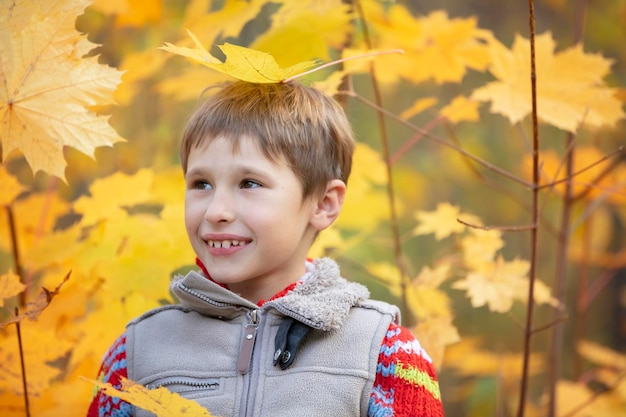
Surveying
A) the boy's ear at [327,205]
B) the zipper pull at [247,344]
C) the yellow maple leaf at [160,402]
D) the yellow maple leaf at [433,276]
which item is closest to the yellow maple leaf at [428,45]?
the yellow maple leaf at [433,276]

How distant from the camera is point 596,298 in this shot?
19.8 feet

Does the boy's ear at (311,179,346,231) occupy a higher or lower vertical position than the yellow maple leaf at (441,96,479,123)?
lower

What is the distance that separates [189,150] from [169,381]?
0.50 meters

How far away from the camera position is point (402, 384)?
4.76 ft

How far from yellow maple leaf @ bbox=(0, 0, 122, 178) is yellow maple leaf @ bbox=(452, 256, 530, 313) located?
106 centimetres

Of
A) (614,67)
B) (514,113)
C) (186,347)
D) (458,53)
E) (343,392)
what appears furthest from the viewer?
(614,67)

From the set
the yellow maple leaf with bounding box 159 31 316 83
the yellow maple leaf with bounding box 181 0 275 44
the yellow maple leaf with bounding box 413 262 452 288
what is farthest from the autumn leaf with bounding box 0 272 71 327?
the yellow maple leaf with bounding box 413 262 452 288

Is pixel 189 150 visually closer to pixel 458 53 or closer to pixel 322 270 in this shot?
pixel 322 270

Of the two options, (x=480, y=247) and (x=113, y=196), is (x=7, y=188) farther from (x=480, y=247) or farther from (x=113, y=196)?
(x=480, y=247)

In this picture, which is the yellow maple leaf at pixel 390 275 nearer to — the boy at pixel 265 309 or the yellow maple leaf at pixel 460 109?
the yellow maple leaf at pixel 460 109

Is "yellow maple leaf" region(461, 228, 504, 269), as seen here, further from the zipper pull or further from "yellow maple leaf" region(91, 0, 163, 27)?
"yellow maple leaf" region(91, 0, 163, 27)

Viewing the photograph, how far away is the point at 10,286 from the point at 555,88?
147cm

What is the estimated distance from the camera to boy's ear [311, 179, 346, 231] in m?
1.63

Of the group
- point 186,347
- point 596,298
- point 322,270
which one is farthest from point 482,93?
point 596,298
